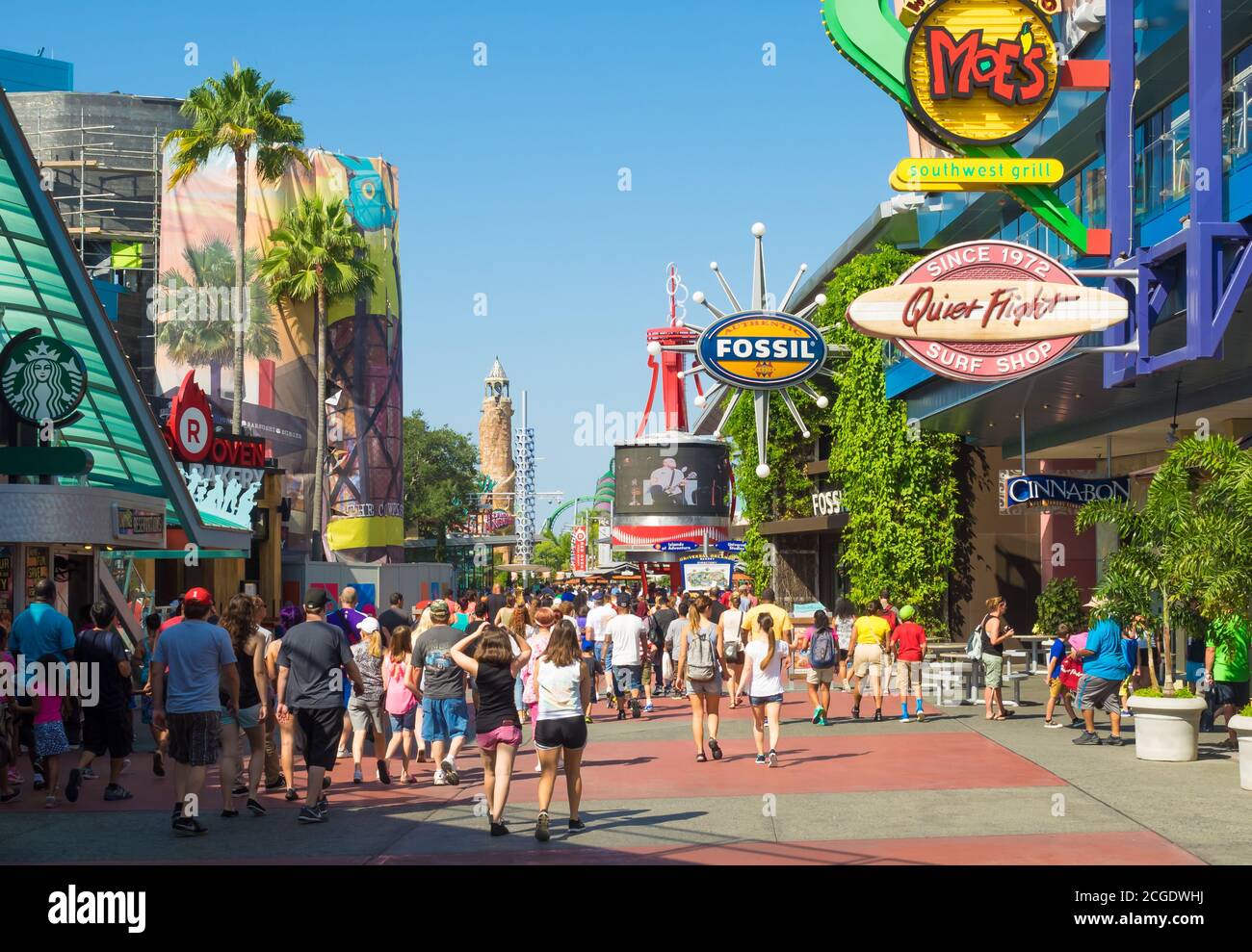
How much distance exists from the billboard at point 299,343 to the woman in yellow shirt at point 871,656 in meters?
47.0

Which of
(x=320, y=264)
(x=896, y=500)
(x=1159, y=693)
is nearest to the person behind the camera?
(x=1159, y=693)

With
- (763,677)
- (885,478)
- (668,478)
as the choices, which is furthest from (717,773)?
(668,478)

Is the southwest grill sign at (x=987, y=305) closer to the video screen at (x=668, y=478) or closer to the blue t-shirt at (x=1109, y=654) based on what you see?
the blue t-shirt at (x=1109, y=654)

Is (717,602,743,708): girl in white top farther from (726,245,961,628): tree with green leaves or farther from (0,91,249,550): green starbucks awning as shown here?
(0,91,249,550): green starbucks awning

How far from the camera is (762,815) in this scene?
39.0 feet

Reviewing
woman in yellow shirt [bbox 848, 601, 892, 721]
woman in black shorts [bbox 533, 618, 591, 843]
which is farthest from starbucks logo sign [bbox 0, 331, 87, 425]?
woman in yellow shirt [bbox 848, 601, 892, 721]

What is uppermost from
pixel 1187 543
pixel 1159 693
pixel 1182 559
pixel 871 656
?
pixel 1187 543

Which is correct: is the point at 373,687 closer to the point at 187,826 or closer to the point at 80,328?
the point at 187,826

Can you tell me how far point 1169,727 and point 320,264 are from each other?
170 ft

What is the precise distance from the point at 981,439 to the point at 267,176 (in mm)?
33341

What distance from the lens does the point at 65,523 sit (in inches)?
688

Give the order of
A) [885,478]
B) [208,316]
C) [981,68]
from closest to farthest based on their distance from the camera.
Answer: [981,68] < [885,478] < [208,316]

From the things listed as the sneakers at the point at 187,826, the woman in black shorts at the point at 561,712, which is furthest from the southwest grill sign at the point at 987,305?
the sneakers at the point at 187,826
